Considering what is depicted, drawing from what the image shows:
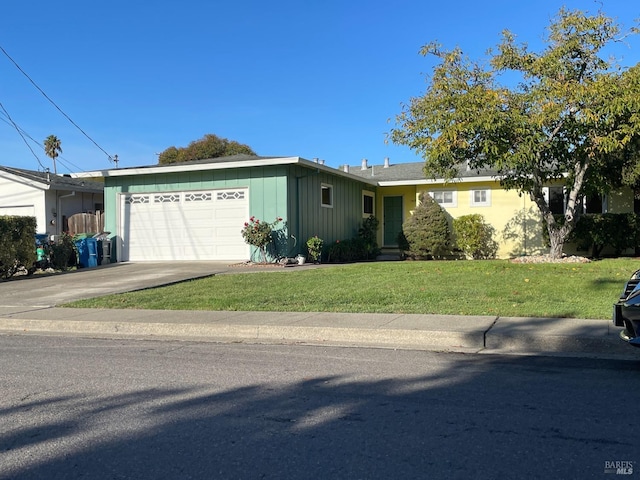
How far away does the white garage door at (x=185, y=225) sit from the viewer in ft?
57.9

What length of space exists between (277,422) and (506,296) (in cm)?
672

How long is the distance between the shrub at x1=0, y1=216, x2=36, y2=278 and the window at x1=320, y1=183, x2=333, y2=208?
29.2 ft

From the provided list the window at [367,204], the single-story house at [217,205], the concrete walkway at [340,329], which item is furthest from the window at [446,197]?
the concrete walkway at [340,329]

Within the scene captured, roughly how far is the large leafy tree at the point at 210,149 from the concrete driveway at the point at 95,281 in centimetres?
2555

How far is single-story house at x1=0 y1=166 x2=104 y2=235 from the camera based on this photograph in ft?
72.7

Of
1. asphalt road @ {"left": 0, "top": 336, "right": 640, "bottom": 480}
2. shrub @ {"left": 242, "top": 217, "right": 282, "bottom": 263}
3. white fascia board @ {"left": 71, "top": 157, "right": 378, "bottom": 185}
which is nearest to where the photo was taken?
asphalt road @ {"left": 0, "top": 336, "right": 640, "bottom": 480}

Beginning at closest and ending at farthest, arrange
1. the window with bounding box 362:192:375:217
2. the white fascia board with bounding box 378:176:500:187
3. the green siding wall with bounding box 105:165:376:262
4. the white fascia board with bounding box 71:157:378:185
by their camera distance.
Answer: the white fascia board with bounding box 71:157:378:185, the green siding wall with bounding box 105:165:376:262, the white fascia board with bounding box 378:176:500:187, the window with bounding box 362:192:375:217

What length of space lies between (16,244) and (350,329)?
37.5 feet

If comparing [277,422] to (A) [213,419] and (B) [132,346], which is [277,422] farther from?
(B) [132,346]

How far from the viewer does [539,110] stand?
12.5m

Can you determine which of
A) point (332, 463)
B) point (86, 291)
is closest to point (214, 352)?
point (332, 463)

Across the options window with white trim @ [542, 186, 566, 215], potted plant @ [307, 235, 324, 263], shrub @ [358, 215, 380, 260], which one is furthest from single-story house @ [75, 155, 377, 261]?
window with white trim @ [542, 186, 566, 215]

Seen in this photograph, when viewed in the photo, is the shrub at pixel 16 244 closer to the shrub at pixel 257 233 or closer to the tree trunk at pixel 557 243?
the shrub at pixel 257 233
